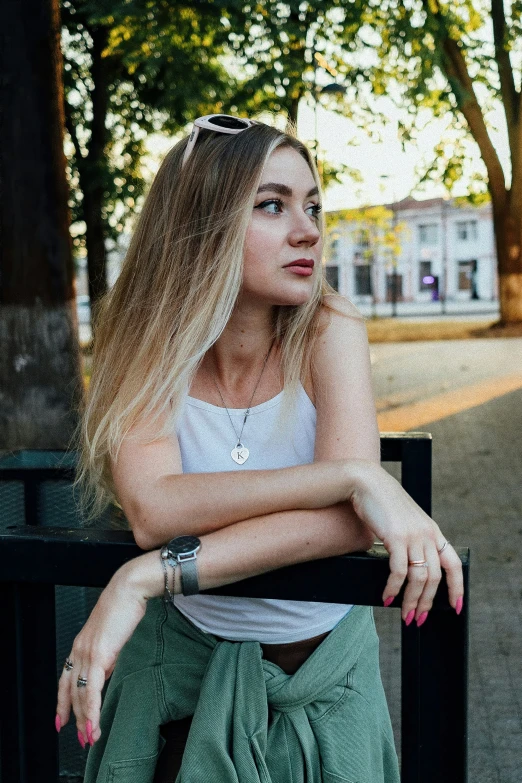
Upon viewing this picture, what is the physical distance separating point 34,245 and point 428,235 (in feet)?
243

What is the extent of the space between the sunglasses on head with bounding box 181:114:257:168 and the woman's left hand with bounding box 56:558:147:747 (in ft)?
3.07

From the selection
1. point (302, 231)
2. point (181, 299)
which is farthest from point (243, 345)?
point (302, 231)

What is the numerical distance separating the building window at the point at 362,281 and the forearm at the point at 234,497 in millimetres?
74911

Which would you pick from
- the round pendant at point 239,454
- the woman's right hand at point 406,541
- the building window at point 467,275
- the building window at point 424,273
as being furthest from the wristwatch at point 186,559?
the building window at point 424,273

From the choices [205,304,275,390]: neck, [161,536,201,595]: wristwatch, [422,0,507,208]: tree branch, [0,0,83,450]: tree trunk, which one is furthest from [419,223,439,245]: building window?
[161,536,201,595]: wristwatch

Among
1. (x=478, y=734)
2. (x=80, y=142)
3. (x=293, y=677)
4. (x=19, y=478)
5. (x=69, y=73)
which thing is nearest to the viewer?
(x=293, y=677)

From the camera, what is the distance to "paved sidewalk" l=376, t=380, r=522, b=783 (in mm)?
3248

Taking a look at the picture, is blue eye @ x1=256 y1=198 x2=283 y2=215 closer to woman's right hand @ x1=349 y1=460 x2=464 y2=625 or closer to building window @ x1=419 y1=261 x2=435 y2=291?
woman's right hand @ x1=349 y1=460 x2=464 y2=625

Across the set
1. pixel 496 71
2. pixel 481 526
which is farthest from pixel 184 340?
pixel 496 71

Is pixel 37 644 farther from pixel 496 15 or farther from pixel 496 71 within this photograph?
pixel 496 71

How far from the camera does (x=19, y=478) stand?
242 centimetres

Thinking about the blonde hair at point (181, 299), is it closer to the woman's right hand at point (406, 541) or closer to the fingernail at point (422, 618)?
the woman's right hand at point (406, 541)

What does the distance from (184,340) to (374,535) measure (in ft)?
1.97

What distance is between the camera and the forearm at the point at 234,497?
1.52m
